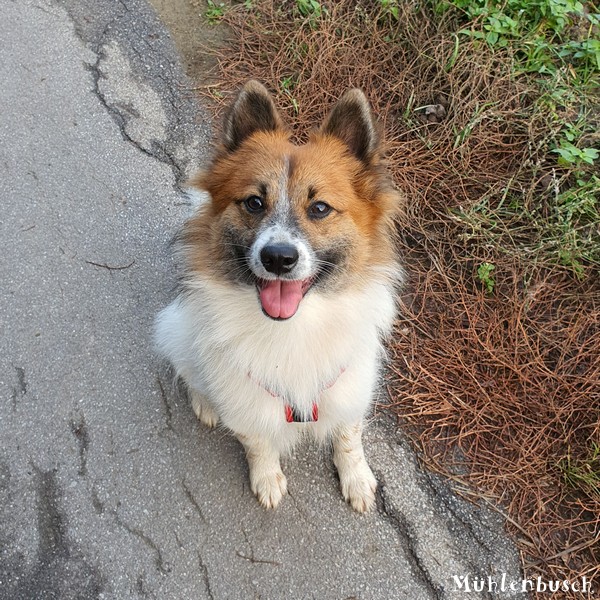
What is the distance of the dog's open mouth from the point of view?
7.17ft

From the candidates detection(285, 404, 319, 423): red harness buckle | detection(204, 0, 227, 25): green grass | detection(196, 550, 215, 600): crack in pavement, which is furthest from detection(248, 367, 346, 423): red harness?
detection(204, 0, 227, 25): green grass

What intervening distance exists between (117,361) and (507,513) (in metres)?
2.37

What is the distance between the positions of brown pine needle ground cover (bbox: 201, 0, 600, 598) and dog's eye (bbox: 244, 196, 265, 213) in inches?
58.7

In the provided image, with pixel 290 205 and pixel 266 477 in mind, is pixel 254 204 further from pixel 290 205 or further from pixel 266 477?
pixel 266 477

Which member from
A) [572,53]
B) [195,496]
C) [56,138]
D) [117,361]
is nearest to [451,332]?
[195,496]

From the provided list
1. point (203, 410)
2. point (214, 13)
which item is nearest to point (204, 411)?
point (203, 410)

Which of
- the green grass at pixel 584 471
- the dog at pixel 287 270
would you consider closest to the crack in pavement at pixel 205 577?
the dog at pixel 287 270

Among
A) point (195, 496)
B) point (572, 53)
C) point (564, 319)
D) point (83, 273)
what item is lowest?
point (195, 496)

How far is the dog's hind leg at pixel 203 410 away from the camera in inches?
117

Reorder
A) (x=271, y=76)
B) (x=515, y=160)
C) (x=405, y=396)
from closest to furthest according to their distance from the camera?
1. (x=405, y=396)
2. (x=515, y=160)
3. (x=271, y=76)

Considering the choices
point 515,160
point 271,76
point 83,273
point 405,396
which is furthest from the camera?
point 271,76

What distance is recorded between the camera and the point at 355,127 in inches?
92.7

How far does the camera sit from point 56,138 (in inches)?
160

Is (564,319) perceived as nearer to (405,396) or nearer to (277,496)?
(405,396)
